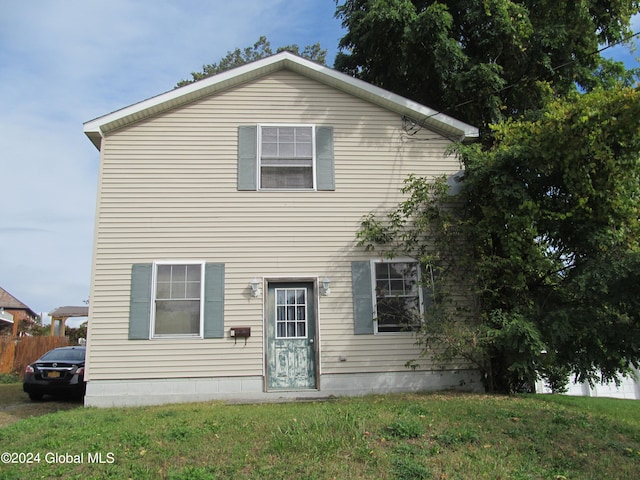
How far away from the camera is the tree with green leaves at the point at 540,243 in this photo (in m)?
8.59

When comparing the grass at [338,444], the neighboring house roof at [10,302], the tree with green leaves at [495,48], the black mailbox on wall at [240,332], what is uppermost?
the tree with green leaves at [495,48]

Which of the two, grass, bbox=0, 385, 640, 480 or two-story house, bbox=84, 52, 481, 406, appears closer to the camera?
grass, bbox=0, 385, 640, 480

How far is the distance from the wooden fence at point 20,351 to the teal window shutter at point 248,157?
13775 mm

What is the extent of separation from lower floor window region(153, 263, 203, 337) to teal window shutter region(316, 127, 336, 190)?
2.92 metres

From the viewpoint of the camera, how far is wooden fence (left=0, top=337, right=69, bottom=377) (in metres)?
19.4

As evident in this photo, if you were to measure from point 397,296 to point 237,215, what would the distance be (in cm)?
347

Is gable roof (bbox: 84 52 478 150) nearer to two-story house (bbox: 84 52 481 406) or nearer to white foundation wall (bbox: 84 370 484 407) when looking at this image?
two-story house (bbox: 84 52 481 406)

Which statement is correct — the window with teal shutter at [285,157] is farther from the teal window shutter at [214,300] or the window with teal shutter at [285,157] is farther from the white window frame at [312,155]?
the teal window shutter at [214,300]

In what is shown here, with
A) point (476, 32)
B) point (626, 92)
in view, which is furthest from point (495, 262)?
point (476, 32)

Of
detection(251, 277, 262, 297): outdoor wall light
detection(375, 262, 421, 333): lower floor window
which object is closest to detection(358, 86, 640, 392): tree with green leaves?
detection(375, 262, 421, 333): lower floor window

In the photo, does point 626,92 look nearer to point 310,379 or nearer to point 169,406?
point 310,379

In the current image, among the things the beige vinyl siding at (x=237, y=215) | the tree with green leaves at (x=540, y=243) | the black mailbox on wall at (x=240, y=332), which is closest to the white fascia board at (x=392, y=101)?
the beige vinyl siding at (x=237, y=215)

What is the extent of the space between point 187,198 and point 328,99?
3547 mm

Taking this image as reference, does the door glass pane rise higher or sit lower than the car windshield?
higher
